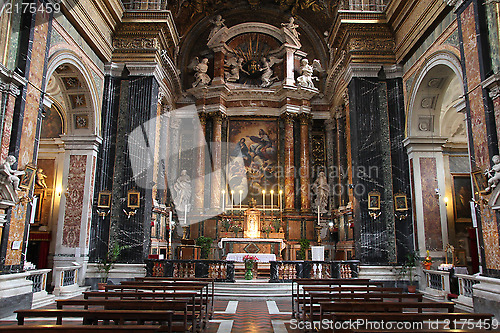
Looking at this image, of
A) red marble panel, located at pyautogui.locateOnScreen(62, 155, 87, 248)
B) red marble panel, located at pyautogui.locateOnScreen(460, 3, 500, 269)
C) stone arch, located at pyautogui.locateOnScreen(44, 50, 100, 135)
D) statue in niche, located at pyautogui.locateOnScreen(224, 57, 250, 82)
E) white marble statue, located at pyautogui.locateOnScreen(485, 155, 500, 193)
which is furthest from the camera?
statue in niche, located at pyautogui.locateOnScreen(224, 57, 250, 82)

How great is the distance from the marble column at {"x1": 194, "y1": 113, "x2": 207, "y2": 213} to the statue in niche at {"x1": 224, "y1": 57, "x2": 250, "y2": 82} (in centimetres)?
224

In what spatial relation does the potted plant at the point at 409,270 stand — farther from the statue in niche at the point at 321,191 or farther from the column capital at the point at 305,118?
the column capital at the point at 305,118

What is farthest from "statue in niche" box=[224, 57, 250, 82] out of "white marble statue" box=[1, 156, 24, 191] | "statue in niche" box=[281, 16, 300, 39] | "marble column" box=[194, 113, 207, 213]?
"white marble statue" box=[1, 156, 24, 191]

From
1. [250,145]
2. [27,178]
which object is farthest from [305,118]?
[27,178]

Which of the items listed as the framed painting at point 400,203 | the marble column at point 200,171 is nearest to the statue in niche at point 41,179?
the marble column at point 200,171

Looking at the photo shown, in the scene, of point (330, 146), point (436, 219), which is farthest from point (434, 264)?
point (330, 146)

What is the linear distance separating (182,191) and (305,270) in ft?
25.6

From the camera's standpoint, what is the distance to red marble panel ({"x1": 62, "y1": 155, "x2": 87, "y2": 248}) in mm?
11609

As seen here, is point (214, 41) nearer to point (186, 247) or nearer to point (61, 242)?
point (186, 247)

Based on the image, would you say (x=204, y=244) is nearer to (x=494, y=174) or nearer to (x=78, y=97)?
(x=78, y=97)

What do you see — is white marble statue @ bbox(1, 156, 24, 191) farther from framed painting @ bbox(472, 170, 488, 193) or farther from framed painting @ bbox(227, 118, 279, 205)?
framed painting @ bbox(227, 118, 279, 205)

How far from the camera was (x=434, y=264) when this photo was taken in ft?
37.1

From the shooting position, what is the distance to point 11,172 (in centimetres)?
760

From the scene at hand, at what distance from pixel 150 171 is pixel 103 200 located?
64.4 inches
